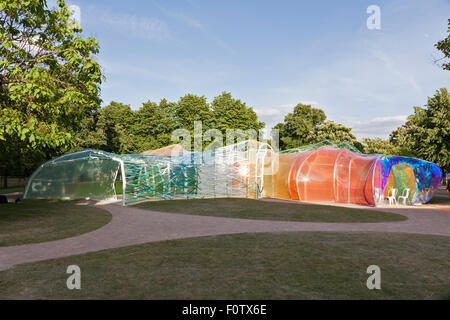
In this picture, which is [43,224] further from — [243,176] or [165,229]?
[243,176]

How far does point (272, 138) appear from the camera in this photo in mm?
60938

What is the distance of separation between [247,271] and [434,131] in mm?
27187

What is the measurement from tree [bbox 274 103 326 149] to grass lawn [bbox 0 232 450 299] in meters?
47.8

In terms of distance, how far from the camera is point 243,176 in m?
29.8

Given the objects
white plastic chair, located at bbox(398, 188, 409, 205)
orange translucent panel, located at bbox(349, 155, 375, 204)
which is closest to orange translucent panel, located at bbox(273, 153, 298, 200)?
orange translucent panel, located at bbox(349, 155, 375, 204)

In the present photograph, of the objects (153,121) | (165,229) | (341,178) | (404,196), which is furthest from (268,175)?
(153,121)

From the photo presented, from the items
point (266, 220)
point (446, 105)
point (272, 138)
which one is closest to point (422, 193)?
point (446, 105)

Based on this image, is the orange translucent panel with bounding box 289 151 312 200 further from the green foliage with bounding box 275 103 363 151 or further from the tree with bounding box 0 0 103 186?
the green foliage with bounding box 275 103 363 151

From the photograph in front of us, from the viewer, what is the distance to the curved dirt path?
891 centimetres

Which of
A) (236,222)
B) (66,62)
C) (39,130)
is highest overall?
(66,62)

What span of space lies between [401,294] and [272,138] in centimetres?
5603
